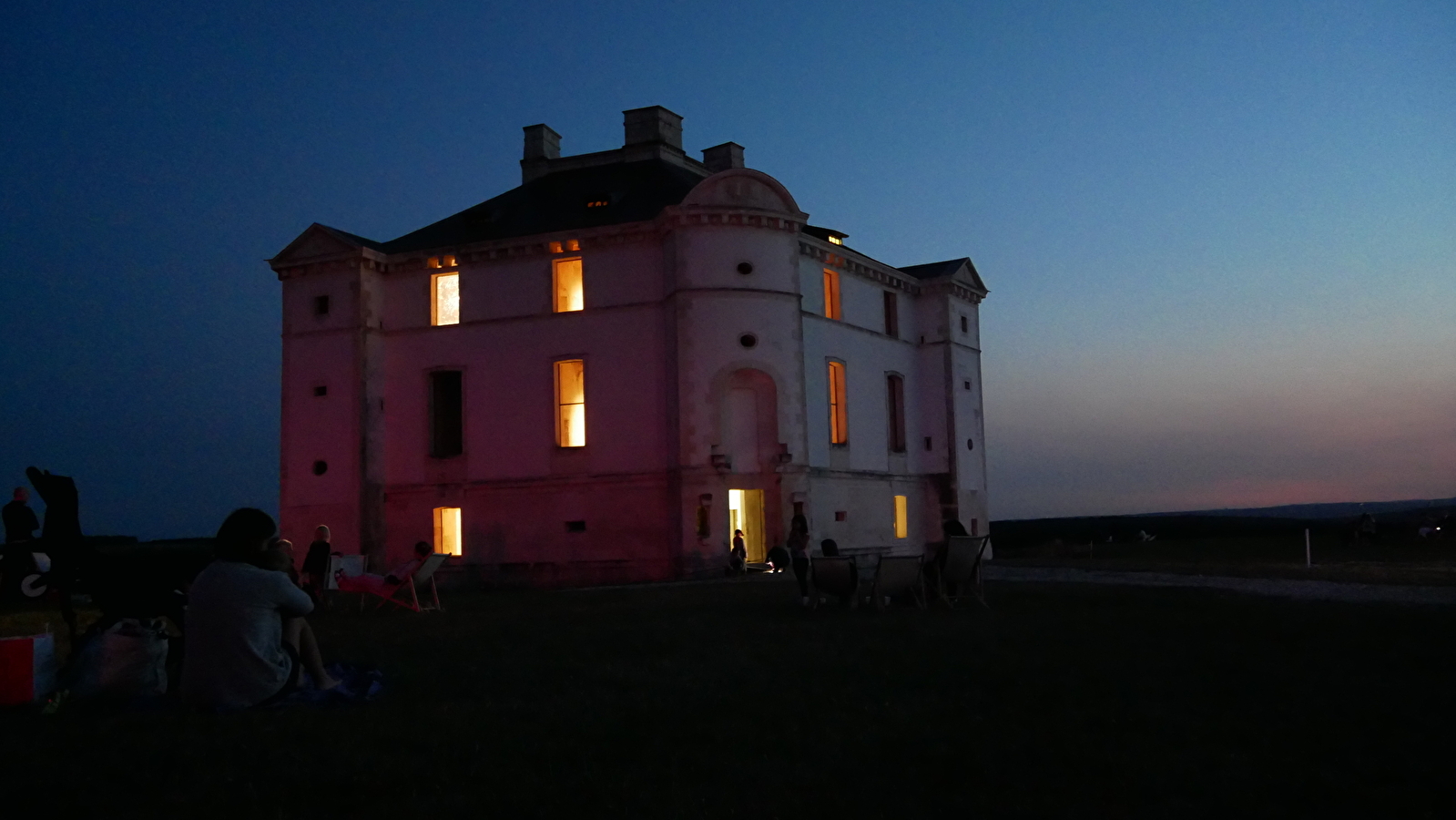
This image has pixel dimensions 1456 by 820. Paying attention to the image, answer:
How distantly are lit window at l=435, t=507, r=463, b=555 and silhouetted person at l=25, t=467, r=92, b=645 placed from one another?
20.9m

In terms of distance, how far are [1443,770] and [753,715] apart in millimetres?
3755

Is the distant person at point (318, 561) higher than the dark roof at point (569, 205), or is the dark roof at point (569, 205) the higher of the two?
the dark roof at point (569, 205)

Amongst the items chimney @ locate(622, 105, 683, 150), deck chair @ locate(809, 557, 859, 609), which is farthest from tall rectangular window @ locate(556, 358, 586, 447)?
deck chair @ locate(809, 557, 859, 609)

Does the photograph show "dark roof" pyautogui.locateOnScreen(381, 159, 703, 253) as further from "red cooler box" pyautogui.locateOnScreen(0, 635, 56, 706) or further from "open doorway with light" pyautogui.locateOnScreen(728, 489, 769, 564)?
"red cooler box" pyautogui.locateOnScreen(0, 635, 56, 706)

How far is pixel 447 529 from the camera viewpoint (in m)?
31.6

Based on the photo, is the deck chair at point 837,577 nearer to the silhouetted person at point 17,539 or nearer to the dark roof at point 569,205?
the silhouetted person at point 17,539

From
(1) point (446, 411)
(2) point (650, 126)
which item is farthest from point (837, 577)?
(2) point (650, 126)

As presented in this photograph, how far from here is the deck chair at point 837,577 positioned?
14.6 m

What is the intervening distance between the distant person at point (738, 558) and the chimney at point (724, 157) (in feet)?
46.9

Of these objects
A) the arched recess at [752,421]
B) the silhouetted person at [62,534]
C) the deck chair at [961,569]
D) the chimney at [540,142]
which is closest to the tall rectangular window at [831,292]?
the arched recess at [752,421]

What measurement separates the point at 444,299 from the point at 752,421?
979 cm

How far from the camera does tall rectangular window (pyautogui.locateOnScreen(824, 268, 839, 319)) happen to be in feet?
109

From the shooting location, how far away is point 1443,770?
5.55 m

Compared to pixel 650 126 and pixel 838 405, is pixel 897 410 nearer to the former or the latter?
pixel 838 405
